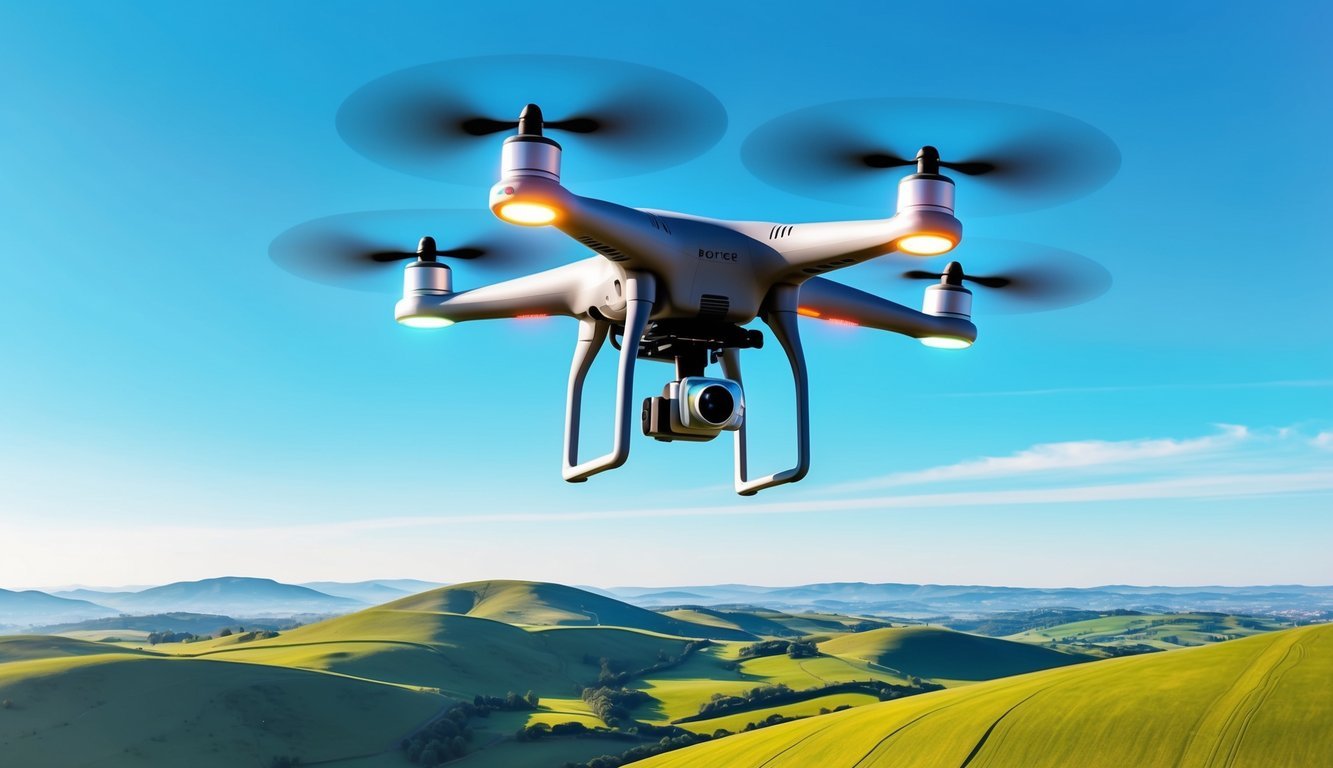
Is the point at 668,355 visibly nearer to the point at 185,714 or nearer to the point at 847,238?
the point at 847,238

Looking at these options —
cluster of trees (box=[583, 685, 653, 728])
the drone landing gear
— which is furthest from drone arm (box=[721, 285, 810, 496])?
cluster of trees (box=[583, 685, 653, 728])

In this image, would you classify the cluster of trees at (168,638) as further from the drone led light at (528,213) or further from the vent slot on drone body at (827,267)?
the drone led light at (528,213)

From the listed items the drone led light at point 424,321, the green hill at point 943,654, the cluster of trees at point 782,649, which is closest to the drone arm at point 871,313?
the drone led light at point 424,321

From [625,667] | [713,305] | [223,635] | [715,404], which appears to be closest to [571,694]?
[625,667]

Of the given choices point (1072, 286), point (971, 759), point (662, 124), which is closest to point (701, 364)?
point (662, 124)

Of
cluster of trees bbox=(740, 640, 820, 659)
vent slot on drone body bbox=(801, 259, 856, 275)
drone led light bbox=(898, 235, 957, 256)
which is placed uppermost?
drone led light bbox=(898, 235, 957, 256)

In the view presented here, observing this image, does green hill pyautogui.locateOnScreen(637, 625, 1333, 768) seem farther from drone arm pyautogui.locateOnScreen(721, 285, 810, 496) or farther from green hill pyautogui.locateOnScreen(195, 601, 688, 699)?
green hill pyautogui.locateOnScreen(195, 601, 688, 699)
